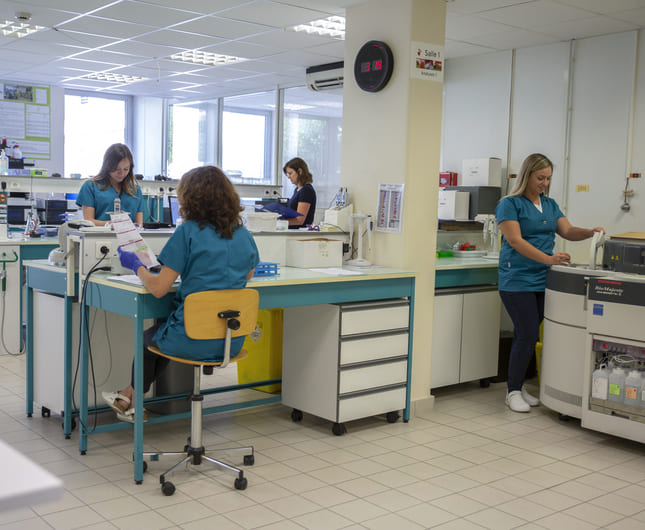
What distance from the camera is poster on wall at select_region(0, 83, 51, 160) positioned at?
9328 millimetres

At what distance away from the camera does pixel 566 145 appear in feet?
20.2

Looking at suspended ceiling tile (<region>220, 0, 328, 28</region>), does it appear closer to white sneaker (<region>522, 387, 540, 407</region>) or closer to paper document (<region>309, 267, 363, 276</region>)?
paper document (<region>309, 267, 363, 276</region>)

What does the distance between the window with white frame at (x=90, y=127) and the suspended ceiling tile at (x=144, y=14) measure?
16.3 feet

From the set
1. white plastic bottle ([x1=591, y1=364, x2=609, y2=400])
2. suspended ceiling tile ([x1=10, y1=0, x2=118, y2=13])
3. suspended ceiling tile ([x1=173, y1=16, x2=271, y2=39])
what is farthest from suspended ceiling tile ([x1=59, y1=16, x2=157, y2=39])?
white plastic bottle ([x1=591, y1=364, x2=609, y2=400])

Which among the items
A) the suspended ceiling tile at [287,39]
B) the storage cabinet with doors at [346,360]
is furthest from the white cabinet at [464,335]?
the suspended ceiling tile at [287,39]

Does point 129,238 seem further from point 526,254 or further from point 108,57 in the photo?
point 108,57

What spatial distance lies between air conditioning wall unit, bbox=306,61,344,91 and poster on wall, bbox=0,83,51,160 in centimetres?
428

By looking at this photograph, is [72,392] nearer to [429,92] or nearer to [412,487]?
[412,487]

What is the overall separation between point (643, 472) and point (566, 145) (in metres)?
3.57

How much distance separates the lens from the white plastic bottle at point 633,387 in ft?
11.6

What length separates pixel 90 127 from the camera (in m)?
10.6

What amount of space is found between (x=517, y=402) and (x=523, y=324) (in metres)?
0.50

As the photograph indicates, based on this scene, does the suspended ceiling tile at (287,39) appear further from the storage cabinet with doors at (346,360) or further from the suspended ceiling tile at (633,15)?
the storage cabinet with doors at (346,360)

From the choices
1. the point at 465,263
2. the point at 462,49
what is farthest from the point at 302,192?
the point at 462,49
